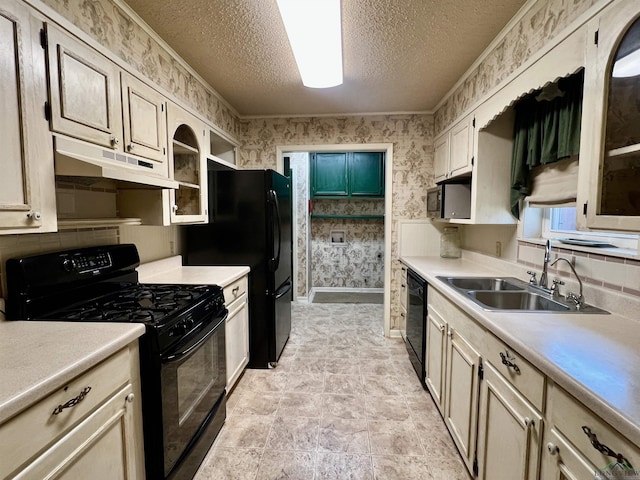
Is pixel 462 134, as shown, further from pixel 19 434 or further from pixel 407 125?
pixel 19 434

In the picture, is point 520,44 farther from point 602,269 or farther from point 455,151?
point 602,269

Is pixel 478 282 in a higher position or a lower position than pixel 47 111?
lower

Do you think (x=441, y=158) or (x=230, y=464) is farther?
(x=441, y=158)

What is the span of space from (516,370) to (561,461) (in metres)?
0.28

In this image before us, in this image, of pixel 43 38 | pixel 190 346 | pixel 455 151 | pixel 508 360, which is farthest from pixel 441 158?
pixel 43 38

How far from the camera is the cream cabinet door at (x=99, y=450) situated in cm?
84

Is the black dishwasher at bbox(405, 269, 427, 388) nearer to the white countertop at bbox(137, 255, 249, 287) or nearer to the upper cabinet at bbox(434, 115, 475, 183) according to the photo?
the upper cabinet at bbox(434, 115, 475, 183)

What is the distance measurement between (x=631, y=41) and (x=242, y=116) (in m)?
3.13

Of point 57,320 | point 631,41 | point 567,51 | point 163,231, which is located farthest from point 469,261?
point 57,320

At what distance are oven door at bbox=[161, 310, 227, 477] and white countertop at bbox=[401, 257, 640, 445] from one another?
1349 millimetres

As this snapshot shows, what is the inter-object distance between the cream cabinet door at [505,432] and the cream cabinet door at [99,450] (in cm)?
143

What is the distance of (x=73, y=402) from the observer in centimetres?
91


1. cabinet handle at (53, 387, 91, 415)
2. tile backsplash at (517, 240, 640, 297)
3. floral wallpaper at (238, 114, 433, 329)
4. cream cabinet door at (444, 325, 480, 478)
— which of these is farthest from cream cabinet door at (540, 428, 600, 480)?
floral wallpaper at (238, 114, 433, 329)

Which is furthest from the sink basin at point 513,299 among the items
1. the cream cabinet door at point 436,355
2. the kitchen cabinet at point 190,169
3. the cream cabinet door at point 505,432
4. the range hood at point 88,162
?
the kitchen cabinet at point 190,169
